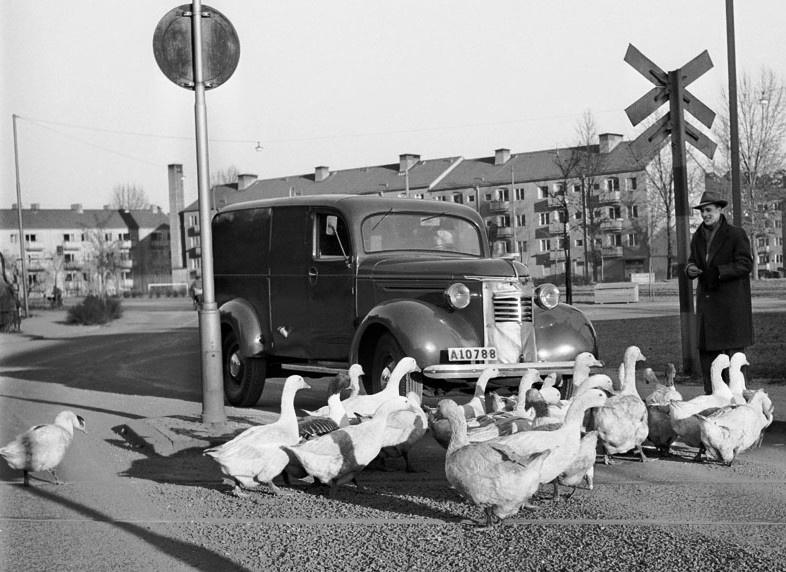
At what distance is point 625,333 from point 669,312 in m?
8.45

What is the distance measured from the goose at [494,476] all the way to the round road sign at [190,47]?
537 cm

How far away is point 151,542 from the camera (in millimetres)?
5828

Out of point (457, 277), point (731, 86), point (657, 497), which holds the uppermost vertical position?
point (731, 86)

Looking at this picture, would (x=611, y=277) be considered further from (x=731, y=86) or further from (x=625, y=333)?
(x=731, y=86)

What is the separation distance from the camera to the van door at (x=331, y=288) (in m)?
11.5

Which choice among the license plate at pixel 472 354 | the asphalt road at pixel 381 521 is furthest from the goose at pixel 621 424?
the license plate at pixel 472 354

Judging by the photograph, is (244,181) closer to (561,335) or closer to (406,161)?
(406,161)

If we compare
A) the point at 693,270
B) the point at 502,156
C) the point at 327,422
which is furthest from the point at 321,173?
the point at 327,422

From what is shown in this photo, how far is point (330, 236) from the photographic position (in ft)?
39.4

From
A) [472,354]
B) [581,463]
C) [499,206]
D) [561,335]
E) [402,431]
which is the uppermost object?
[499,206]

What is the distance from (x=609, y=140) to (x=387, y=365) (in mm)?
87764

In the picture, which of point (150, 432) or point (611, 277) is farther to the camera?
point (611, 277)

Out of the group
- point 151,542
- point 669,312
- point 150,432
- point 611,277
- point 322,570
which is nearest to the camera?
point 322,570

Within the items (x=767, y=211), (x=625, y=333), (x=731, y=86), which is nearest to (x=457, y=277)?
(x=731, y=86)
